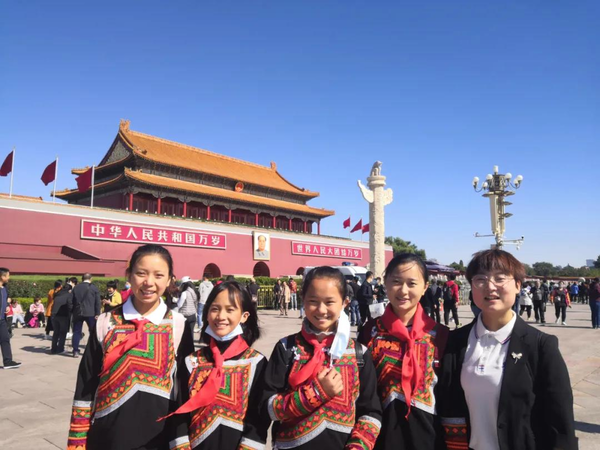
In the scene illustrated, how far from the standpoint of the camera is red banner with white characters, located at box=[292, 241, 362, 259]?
83.1 feet

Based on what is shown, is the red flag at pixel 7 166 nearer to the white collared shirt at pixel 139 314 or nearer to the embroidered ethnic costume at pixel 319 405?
the white collared shirt at pixel 139 314

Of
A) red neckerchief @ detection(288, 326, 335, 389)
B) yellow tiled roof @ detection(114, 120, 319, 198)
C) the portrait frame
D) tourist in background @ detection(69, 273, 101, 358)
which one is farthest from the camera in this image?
the portrait frame

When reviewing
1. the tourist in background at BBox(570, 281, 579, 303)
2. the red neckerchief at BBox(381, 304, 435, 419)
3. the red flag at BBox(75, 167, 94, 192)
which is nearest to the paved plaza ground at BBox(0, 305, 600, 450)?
the red neckerchief at BBox(381, 304, 435, 419)

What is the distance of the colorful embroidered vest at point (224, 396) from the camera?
1.83 meters

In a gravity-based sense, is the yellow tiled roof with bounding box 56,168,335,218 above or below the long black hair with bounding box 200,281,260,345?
above

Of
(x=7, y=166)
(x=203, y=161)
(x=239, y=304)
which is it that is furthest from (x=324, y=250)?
(x=239, y=304)

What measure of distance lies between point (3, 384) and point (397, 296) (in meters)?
5.32

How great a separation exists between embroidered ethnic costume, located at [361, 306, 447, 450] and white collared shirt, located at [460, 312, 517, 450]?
0.47 ft

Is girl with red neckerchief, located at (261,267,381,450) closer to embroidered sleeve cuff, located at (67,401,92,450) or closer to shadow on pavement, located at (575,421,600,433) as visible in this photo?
embroidered sleeve cuff, located at (67,401,92,450)

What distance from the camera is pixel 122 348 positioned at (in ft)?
6.18

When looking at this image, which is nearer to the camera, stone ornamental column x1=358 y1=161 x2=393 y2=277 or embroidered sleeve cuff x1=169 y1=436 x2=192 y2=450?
embroidered sleeve cuff x1=169 y1=436 x2=192 y2=450

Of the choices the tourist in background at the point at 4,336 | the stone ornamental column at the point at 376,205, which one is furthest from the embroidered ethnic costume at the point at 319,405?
the stone ornamental column at the point at 376,205

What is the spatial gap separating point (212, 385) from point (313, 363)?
432 millimetres

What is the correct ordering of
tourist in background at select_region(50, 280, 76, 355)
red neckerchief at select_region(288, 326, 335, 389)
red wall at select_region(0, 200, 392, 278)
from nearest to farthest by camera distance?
red neckerchief at select_region(288, 326, 335, 389) → tourist in background at select_region(50, 280, 76, 355) → red wall at select_region(0, 200, 392, 278)
